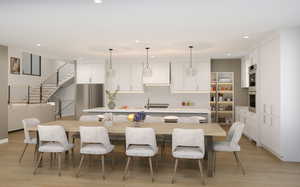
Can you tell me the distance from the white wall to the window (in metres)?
11.3

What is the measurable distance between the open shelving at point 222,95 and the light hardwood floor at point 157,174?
4.32m

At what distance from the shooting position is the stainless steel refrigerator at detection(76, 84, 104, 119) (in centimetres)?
823

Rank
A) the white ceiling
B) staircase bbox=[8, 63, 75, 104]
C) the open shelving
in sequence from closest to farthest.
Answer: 1. the white ceiling
2. the open shelving
3. staircase bbox=[8, 63, 75, 104]

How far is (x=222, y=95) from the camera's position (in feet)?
30.6

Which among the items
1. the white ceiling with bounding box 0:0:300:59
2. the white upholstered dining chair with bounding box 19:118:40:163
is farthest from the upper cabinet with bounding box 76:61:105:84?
the white upholstered dining chair with bounding box 19:118:40:163

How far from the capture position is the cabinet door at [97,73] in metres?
8.38

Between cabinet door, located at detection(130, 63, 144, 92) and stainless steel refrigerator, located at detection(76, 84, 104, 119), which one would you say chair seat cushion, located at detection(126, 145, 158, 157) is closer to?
cabinet door, located at detection(130, 63, 144, 92)

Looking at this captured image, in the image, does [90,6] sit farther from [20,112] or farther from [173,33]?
[20,112]

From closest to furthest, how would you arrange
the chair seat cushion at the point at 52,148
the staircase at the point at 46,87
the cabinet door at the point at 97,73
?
1. the chair seat cushion at the point at 52,148
2. the cabinet door at the point at 97,73
3. the staircase at the point at 46,87

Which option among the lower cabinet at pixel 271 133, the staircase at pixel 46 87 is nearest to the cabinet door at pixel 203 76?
the lower cabinet at pixel 271 133

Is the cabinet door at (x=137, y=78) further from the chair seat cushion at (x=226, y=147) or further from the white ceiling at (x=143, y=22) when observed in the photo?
the chair seat cushion at (x=226, y=147)

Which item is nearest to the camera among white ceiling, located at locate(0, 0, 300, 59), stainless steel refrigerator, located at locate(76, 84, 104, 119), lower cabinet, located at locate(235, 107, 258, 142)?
white ceiling, located at locate(0, 0, 300, 59)

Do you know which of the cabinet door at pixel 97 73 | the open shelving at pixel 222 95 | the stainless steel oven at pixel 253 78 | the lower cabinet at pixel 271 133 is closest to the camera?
the lower cabinet at pixel 271 133

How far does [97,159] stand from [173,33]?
9.58 ft
